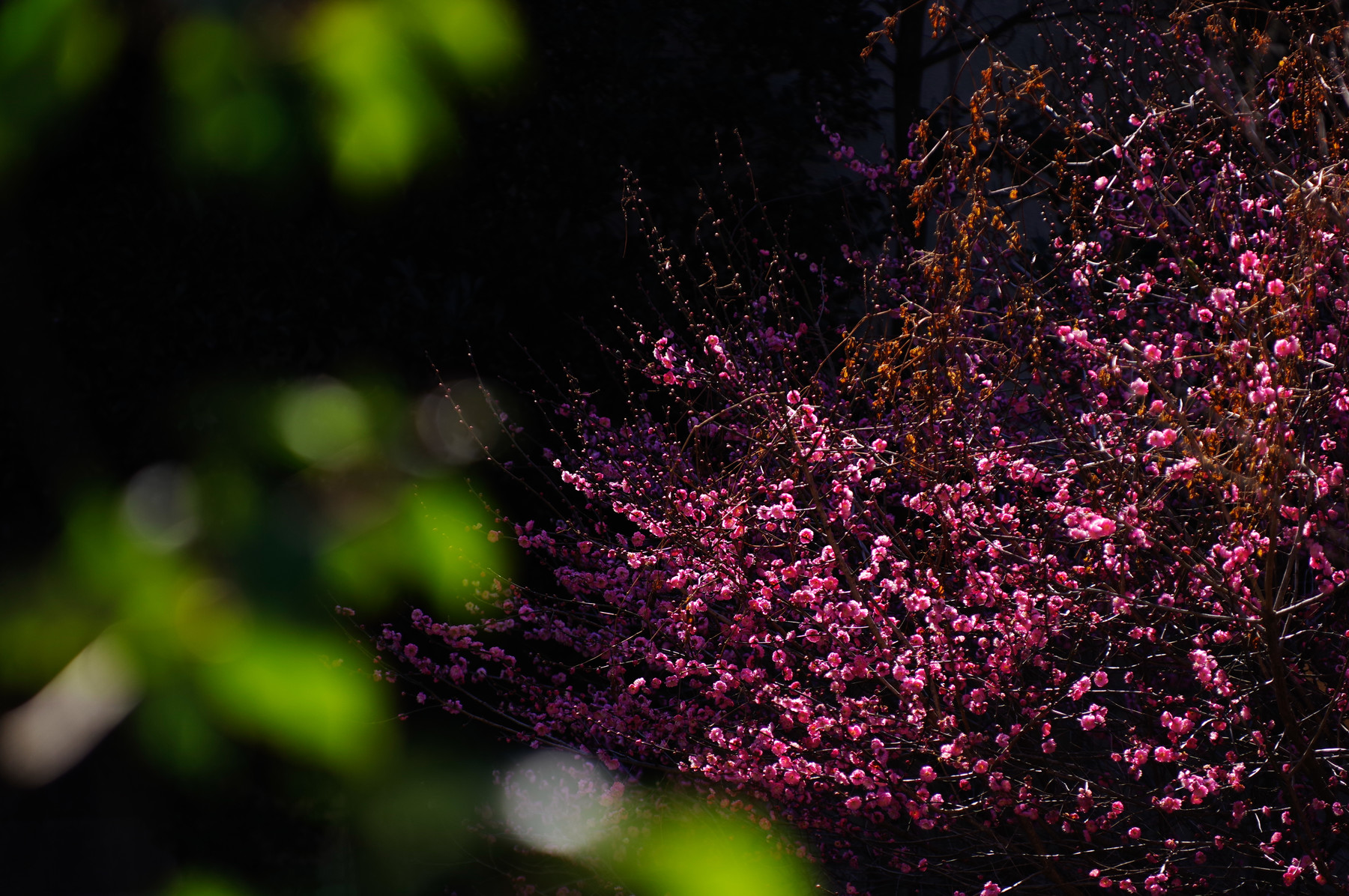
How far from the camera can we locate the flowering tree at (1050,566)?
2.46 metres

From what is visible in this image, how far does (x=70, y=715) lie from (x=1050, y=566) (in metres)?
2.51

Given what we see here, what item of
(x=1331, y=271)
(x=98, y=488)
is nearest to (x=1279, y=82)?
(x=1331, y=271)

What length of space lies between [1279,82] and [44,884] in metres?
5.21

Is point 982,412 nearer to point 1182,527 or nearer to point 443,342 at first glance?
point 1182,527

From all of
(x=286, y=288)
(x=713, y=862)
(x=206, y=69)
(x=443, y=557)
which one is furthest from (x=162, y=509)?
(x=286, y=288)

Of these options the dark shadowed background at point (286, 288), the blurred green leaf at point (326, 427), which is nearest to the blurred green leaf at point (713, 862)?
the dark shadowed background at point (286, 288)

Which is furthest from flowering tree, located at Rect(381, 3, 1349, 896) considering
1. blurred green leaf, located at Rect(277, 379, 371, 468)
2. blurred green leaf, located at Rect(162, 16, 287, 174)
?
blurred green leaf, located at Rect(162, 16, 287, 174)

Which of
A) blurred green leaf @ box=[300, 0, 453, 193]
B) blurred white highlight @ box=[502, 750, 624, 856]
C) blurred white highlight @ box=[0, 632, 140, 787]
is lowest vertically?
blurred white highlight @ box=[0, 632, 140, 787]

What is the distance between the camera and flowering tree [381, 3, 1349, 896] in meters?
2.46

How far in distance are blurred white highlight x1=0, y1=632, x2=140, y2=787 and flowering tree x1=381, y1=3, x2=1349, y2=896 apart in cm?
160

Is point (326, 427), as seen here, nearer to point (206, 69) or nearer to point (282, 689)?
point (206, 69)

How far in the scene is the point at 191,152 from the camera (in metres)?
1.60

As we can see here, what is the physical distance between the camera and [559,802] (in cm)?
461

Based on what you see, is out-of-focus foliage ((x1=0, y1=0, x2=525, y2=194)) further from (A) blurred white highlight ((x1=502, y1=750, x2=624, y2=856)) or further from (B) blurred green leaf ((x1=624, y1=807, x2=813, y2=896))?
(A) blurred white highlight ((x1=502, y1=750, x2=624, y2=856))
